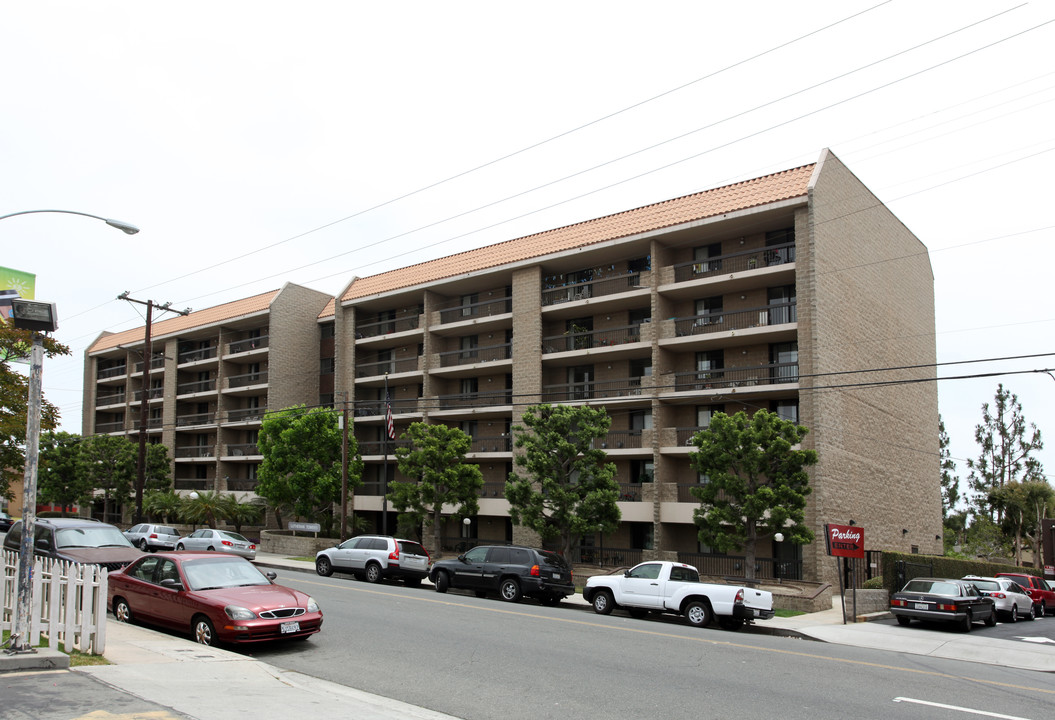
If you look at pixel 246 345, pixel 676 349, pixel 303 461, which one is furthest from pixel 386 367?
pixel 676 349

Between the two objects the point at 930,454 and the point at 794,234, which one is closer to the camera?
the point at 794,234

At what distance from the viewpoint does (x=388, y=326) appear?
148ft

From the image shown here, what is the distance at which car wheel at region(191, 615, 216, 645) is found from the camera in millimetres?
12141

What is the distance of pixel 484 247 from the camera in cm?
4153

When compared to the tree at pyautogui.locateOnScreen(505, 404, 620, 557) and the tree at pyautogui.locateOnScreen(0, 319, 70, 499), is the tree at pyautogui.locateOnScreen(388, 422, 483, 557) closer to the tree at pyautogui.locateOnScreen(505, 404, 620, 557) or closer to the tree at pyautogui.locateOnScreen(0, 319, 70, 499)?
the tree at pyautogui.locateOnScreen(505, 404, 620, 557)

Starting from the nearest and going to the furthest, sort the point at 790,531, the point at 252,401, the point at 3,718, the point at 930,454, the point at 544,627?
1. the point at 3,718
2. the point at 544,627
3. the point at 790,531
4. the point at 930,454
5. the point at 252,401

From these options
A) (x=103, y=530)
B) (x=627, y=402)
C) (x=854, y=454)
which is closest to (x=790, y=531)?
(x=854, y=454)

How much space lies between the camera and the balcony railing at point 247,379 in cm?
4966

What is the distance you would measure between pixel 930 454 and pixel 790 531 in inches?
777

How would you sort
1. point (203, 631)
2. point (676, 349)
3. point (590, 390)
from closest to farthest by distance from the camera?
point (203, 631)
point (676, 349)
point (590, 390)

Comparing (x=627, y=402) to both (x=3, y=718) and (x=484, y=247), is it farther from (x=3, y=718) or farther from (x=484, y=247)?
(x=3, y=718)

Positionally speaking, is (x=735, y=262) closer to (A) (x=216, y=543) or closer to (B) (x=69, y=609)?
(A) (x=216, y=543)

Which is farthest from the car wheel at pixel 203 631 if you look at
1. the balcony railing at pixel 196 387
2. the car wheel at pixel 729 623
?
the balcony railing at pixel 196 387

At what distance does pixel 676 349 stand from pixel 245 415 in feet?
101
